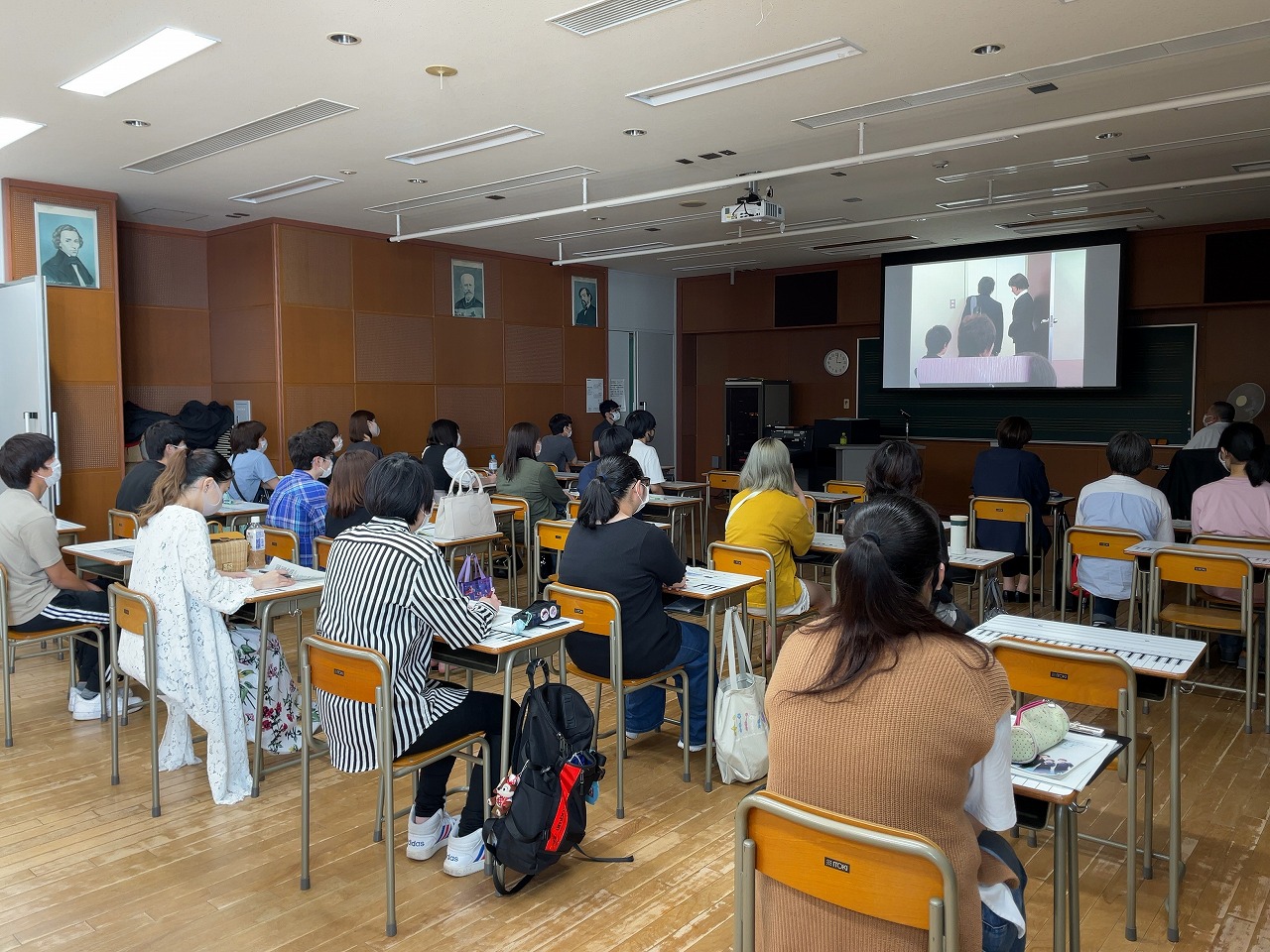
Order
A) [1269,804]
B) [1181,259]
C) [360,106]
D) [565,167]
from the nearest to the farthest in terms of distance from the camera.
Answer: [1269,804], [360,106], [565,167], [1181,259]

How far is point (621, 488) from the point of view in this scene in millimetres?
3617

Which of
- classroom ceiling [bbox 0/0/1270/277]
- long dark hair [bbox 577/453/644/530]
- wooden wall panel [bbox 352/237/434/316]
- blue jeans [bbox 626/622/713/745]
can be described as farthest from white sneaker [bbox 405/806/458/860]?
wooden wall panel [bbox 352/237/434/316]

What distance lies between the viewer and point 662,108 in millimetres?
5273

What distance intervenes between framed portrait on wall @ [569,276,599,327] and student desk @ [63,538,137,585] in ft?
24.5

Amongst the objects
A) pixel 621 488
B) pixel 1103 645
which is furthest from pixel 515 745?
pixel 1103 645

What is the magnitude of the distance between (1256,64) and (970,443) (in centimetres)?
646

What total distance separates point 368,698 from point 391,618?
0.26 m

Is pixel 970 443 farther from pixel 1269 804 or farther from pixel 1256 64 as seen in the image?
pixel 1269 804

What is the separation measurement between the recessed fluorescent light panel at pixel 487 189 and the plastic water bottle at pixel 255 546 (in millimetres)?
3632

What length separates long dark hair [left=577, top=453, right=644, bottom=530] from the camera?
3.61m

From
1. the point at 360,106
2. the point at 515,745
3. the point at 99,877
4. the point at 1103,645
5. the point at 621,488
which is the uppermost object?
the point at 360,106

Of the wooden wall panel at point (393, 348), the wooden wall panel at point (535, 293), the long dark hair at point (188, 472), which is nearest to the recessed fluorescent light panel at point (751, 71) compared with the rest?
the long dark hair at point (188, 472)

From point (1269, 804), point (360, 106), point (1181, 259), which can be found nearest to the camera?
point (1269, 804)

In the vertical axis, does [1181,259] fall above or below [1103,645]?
above
